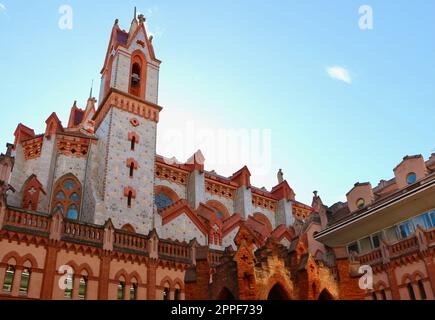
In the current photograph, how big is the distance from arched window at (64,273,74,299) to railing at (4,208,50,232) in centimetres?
263

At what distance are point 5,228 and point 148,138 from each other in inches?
586

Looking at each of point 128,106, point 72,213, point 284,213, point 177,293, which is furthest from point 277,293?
point 284,213

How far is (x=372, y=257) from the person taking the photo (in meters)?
28.6

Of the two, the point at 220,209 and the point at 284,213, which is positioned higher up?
the point at 284,213

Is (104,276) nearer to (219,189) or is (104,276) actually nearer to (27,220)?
(27,220)

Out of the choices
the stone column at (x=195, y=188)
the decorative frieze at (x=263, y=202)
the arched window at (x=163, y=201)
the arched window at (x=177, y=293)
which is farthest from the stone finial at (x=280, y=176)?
the arched window at (x=177, y=293)

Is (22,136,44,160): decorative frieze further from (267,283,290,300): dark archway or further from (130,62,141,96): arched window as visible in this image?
(267,283,290,300): dark archway

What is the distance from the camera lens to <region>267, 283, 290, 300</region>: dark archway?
1352 centimetres

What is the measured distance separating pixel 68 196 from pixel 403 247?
22.9 m

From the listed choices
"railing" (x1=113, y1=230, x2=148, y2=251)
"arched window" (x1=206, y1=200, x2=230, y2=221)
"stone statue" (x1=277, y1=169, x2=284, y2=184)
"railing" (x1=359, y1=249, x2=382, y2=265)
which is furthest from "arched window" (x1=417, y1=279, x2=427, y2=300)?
"stone statue" (x1=277, y1=169, x2=284, y2=184)

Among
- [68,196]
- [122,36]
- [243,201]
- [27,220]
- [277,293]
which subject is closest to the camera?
[277,293]

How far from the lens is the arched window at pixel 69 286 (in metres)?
21.6

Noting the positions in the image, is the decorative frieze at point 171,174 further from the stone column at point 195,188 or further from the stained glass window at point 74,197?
the stained glass window at point 74,197
